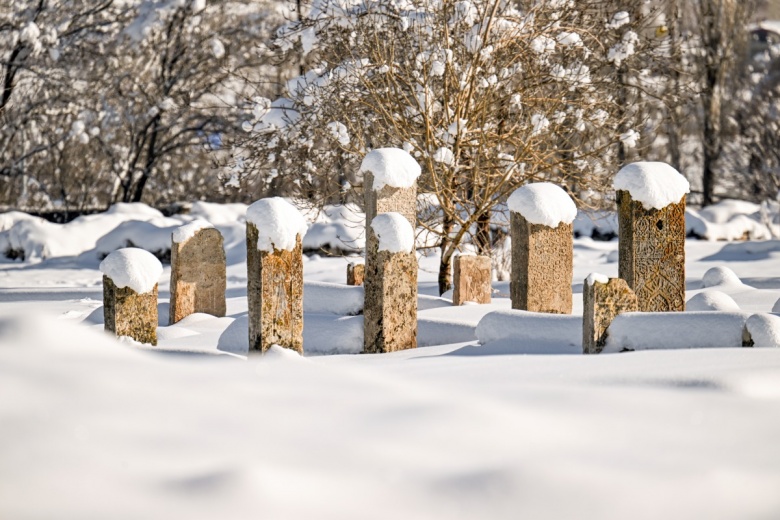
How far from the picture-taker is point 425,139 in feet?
28.3

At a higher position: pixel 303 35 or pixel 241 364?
pixel 303 35

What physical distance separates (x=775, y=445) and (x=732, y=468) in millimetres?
288

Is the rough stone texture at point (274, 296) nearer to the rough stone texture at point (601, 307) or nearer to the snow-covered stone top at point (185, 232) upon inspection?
the rough stone texture at point (601, 307)

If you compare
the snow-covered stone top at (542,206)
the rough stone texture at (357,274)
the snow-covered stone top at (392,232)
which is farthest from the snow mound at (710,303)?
the rough stone texture at (357,274)

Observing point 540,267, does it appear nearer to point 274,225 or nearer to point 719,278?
point 274,225

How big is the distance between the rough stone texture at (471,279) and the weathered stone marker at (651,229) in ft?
7.37

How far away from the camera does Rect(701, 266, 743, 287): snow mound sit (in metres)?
8.88

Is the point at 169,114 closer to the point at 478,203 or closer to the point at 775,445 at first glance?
the point at 478,203

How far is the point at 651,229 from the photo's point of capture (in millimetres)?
6051

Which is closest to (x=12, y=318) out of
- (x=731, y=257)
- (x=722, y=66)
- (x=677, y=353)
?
(x=677, y=353)

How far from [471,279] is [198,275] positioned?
7.92 ft

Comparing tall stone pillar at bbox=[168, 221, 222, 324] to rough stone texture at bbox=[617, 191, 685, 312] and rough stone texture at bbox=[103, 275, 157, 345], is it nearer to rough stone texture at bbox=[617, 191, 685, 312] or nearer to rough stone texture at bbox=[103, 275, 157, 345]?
rough stone texture at bbox=[103, 275, 157, 345]

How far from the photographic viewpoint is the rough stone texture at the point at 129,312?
612 cm

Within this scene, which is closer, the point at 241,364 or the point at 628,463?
the point at 628,463
